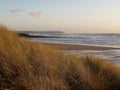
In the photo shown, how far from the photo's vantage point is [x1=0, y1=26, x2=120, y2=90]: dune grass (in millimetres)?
5922

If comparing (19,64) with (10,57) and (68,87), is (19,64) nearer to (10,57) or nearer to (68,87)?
(10,57)

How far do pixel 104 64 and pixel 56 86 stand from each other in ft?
8.40

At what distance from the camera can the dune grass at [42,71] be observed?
19.4ft

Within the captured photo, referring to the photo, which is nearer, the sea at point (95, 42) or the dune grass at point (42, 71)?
the dune grass at point (42, 71)

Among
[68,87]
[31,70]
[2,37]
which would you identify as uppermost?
[2,37]

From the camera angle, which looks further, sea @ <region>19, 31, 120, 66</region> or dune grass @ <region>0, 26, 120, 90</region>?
sea @ <region>19, 31, 120, 66</region>

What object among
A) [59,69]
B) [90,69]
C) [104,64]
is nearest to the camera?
[59,69]

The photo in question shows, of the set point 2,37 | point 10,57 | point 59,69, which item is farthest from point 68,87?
point 2,37

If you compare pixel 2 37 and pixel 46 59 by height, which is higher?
pixel 2 37

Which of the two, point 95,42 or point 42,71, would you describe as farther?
point 95,42

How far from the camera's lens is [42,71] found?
6.24 metres

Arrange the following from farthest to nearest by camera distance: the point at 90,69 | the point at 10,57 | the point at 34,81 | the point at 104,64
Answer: the point at 104,64, the point at 90,69, the point at 10,57, the point at 34,81

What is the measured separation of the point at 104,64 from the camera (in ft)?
A: 27.1

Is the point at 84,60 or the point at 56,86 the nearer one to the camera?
the point at 56,86
